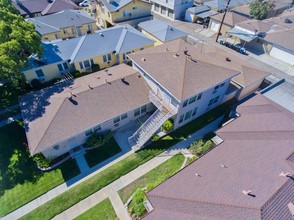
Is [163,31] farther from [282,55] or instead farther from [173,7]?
[282,55]

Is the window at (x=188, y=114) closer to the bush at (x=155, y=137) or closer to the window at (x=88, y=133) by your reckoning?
the bush at (x=155, y=137)

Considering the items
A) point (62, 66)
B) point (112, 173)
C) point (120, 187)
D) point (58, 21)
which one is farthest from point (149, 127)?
point (58, 21)

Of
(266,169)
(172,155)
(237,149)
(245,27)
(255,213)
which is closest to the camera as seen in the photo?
(255,213)

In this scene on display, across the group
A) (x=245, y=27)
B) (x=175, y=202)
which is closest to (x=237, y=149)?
(x=175, y=202)

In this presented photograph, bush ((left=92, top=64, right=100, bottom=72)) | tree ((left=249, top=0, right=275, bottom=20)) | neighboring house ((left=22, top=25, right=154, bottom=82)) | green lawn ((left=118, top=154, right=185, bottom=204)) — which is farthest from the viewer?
tree ((left=249, top=0, right=275, bottom=20))

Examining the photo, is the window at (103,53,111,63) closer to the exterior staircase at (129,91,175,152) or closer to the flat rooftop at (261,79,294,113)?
the exterior staircase at (129,91,175,152)

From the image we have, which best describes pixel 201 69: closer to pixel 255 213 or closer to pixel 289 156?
pixel 289 156

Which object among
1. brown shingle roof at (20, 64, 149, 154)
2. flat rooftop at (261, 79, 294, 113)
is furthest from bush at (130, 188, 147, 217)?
flat rooftop at (261, 79, 294, 113)
